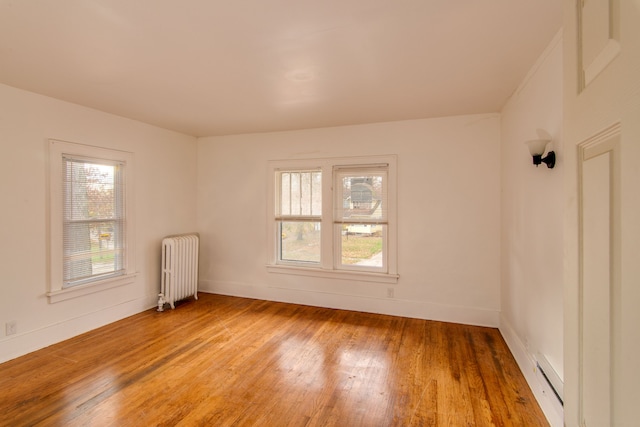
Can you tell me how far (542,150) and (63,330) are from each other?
463cm

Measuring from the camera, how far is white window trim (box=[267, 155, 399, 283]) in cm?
399

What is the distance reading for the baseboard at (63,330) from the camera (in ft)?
9.36

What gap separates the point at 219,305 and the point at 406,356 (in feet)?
8.73

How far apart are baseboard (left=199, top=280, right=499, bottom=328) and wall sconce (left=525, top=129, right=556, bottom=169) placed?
7.20ft

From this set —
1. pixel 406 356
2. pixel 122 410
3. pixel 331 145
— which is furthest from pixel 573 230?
pixel 331 145

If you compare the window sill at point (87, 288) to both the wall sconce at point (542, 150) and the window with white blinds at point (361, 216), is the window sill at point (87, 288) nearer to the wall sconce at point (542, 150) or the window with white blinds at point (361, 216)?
the window with white blinds at point (361, 216)

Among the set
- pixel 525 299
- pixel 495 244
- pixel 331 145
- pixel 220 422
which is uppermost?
pixel 331 145

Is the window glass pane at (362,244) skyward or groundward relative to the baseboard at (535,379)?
skyward

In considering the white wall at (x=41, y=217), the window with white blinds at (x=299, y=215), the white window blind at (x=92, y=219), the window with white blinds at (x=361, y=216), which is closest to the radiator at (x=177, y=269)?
the white wall at (x=41, y=217)

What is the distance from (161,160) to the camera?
4391mm

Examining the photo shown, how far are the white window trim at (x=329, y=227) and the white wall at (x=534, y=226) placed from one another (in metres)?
1.24

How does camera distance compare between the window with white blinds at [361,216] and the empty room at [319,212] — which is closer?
the empty room at [319,212]

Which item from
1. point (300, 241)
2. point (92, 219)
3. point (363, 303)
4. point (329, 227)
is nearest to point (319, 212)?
point (329, 227)

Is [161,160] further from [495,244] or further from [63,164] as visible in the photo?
[495,244]
